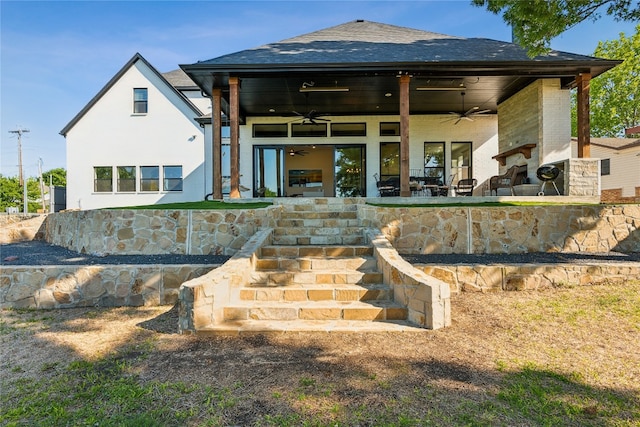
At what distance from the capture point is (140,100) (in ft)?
50.6

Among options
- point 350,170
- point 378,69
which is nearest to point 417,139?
point 350,170

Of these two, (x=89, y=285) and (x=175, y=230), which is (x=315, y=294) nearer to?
(x=89, y=285)

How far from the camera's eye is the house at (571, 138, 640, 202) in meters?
18.0

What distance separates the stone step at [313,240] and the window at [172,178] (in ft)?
35.3

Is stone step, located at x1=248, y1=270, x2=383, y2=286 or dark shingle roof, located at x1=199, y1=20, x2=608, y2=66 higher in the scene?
dark shingle roof, located at x1=199, y1=20, x2=608, y2=66

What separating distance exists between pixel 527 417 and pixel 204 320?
2946 millimetres

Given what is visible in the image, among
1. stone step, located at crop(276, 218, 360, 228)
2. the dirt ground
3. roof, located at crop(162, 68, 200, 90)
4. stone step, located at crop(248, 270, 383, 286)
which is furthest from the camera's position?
roof, located at crop(162, 68, 200, 90)

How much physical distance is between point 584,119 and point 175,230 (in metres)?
9.69

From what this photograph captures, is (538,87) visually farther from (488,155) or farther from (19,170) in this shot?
(19,170)

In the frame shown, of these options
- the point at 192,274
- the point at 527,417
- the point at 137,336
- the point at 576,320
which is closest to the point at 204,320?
the point at 137,336

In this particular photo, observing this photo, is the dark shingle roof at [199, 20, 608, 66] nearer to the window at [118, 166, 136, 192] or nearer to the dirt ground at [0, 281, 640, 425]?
the dirt ground at [0, 281, 640, 425]

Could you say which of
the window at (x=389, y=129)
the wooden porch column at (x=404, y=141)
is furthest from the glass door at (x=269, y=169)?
the wooden porch column at (x=404, y=141)

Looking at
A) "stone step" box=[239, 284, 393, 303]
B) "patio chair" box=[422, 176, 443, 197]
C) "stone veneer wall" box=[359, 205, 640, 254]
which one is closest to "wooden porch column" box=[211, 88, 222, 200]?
"stone veneer wall" box=[359, 205, 640, 254]

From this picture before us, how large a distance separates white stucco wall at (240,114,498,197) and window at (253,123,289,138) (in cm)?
15
